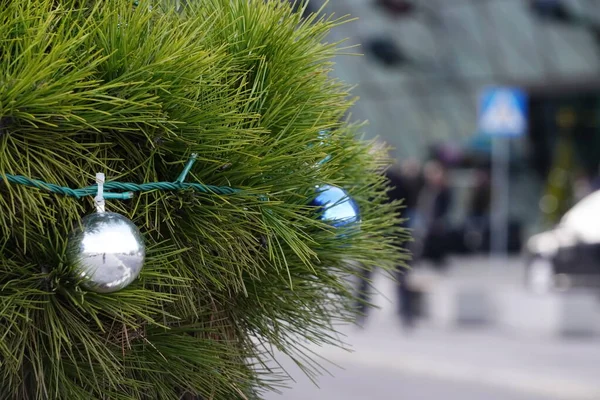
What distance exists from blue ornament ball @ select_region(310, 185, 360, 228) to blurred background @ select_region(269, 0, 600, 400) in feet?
0.35

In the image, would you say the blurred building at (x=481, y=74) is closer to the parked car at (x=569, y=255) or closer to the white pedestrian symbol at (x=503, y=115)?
the white pedestrian symbol at (x=503, y=115)

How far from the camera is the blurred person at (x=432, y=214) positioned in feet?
45.9

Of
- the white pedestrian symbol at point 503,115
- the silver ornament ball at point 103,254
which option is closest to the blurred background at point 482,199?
the white pedestrian symbol at point 503,115

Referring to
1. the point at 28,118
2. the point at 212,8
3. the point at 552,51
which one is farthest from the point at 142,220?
the point at 552,51

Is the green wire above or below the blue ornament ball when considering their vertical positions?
below

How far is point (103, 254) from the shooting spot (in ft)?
4.50

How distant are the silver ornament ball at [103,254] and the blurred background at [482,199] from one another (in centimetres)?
44

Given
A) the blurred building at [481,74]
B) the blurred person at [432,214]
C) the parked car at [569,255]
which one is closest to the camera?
the parked car at [569,255]

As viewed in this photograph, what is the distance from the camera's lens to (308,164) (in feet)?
5.26

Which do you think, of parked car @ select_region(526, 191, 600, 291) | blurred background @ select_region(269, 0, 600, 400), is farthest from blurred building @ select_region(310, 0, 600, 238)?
parked car @ select_region(526, 191, 600, 291)

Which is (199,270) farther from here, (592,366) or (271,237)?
(592,366)

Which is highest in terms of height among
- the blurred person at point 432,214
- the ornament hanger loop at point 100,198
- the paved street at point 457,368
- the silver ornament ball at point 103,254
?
the blurred person at point 432,214

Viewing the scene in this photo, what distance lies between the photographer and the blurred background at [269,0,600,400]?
839 centimetres

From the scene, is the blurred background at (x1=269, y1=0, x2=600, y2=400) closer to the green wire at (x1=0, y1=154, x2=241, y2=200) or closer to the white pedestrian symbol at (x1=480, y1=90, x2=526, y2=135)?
the white pedestrian symbol at (x1=480, y1=90, x2=526, y2=135)
